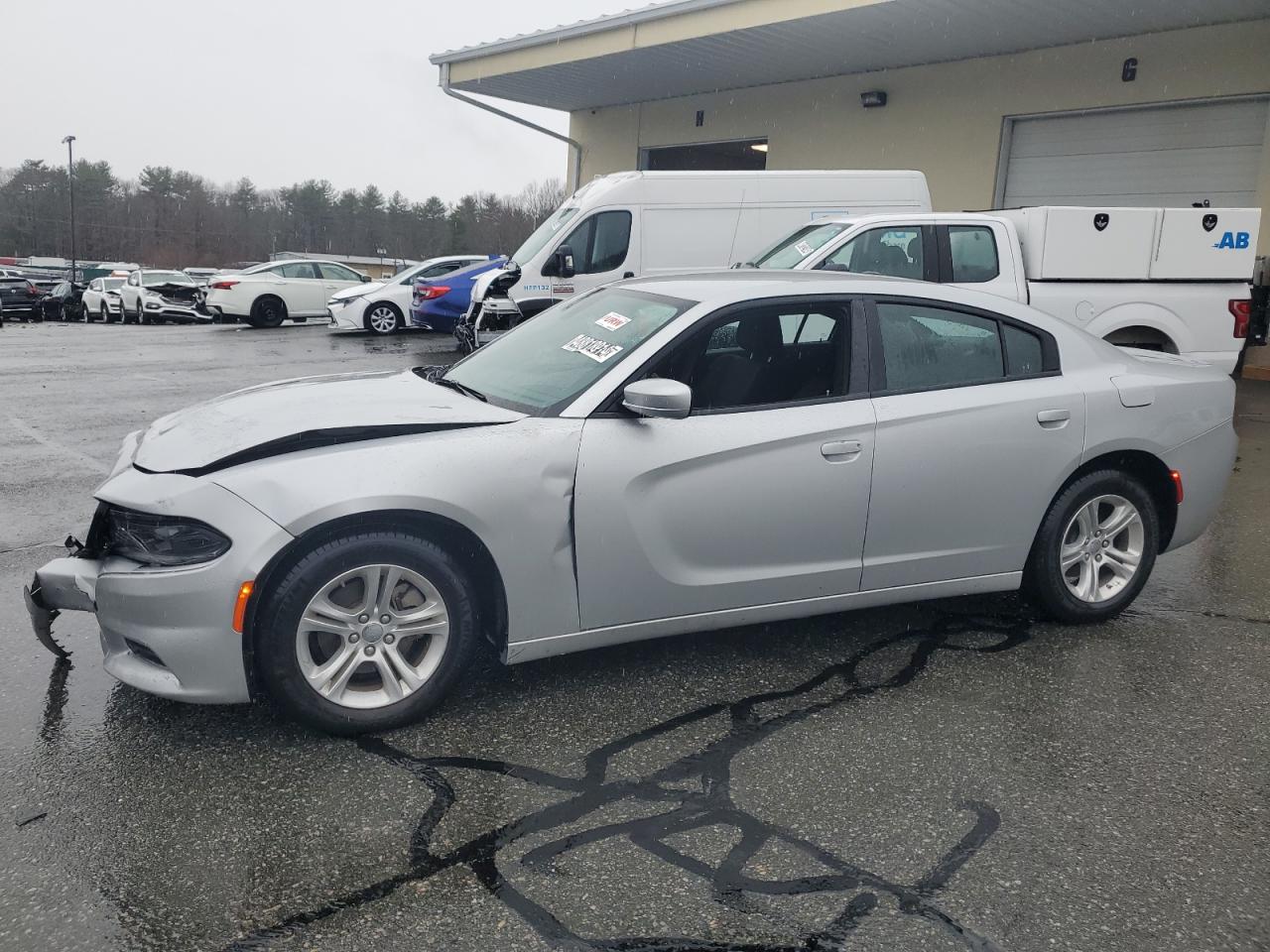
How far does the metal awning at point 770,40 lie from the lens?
1387 cm

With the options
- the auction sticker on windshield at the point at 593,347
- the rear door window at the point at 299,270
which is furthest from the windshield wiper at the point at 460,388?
the rear door window at the point at 299,270

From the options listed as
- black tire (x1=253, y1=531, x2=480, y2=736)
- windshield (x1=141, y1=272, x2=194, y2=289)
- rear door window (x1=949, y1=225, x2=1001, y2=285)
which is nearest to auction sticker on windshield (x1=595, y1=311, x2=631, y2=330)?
black tire (x1=253, y1=531, x2=480, y2=736)

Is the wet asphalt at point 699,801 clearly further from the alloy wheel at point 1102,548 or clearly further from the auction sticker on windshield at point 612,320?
the auction sticker on windshield at point 612,320

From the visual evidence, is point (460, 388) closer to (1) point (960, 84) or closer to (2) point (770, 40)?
(2) point (770, 40)

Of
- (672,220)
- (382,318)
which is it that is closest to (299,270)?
(382,318)

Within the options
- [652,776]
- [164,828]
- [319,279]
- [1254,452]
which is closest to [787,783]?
[652,776]

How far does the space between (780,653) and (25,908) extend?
2690 millimetres

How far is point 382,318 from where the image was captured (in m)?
19.5

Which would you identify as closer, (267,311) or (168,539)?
(168,539)

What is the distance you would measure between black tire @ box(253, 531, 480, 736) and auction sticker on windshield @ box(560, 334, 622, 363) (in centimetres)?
100

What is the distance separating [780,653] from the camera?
4.25 meters

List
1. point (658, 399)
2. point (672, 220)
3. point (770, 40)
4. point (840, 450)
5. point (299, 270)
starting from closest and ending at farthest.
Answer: point (658, 399) → point (840, 450) → point (672, 220) → point (770, 40) → point (299, 270)

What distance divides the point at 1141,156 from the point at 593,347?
1362cm

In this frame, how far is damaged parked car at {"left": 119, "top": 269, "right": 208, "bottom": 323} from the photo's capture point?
92.3 ft
